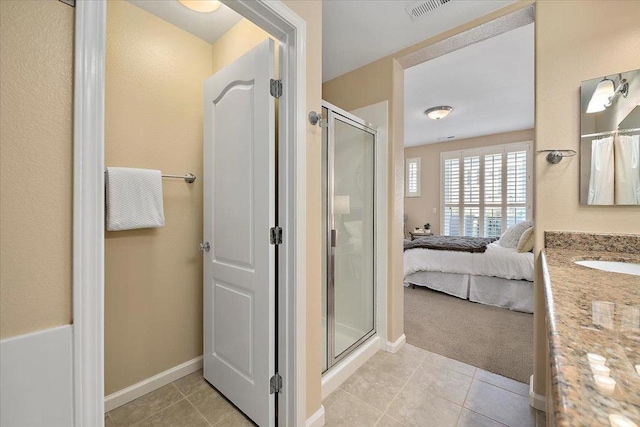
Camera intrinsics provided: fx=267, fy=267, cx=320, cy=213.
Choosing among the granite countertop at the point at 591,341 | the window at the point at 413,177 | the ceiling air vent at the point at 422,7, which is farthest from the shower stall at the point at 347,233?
the window at the point at 413,177

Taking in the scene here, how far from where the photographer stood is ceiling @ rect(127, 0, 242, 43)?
171cm

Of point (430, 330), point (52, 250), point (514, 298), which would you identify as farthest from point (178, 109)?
point (514, 298)

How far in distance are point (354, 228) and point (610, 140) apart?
1615 mm

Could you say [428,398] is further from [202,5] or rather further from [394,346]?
[202,5]

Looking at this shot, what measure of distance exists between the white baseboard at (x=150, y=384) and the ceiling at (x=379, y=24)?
2694 millimetres

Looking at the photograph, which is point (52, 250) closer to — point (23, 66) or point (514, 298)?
point (23, 66)

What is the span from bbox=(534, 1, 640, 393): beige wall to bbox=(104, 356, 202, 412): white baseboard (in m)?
2.31

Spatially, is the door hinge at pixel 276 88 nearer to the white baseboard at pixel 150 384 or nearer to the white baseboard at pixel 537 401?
the white baseboard at pixel 150 384

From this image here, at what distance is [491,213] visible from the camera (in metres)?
5.58

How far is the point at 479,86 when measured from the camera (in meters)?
3.34

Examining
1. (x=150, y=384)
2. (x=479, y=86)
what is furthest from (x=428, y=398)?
(x=479, y=86)

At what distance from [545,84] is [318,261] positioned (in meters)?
1.71

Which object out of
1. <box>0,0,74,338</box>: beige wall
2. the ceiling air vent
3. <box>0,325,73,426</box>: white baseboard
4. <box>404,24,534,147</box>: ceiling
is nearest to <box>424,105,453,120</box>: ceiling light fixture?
<box>404,24,534,147</box>: ceiling

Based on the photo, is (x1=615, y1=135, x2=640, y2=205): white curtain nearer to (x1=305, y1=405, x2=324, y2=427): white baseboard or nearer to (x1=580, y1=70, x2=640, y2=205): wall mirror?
(x1=580, y1=70, x2=640, y2=205): wall mirror
